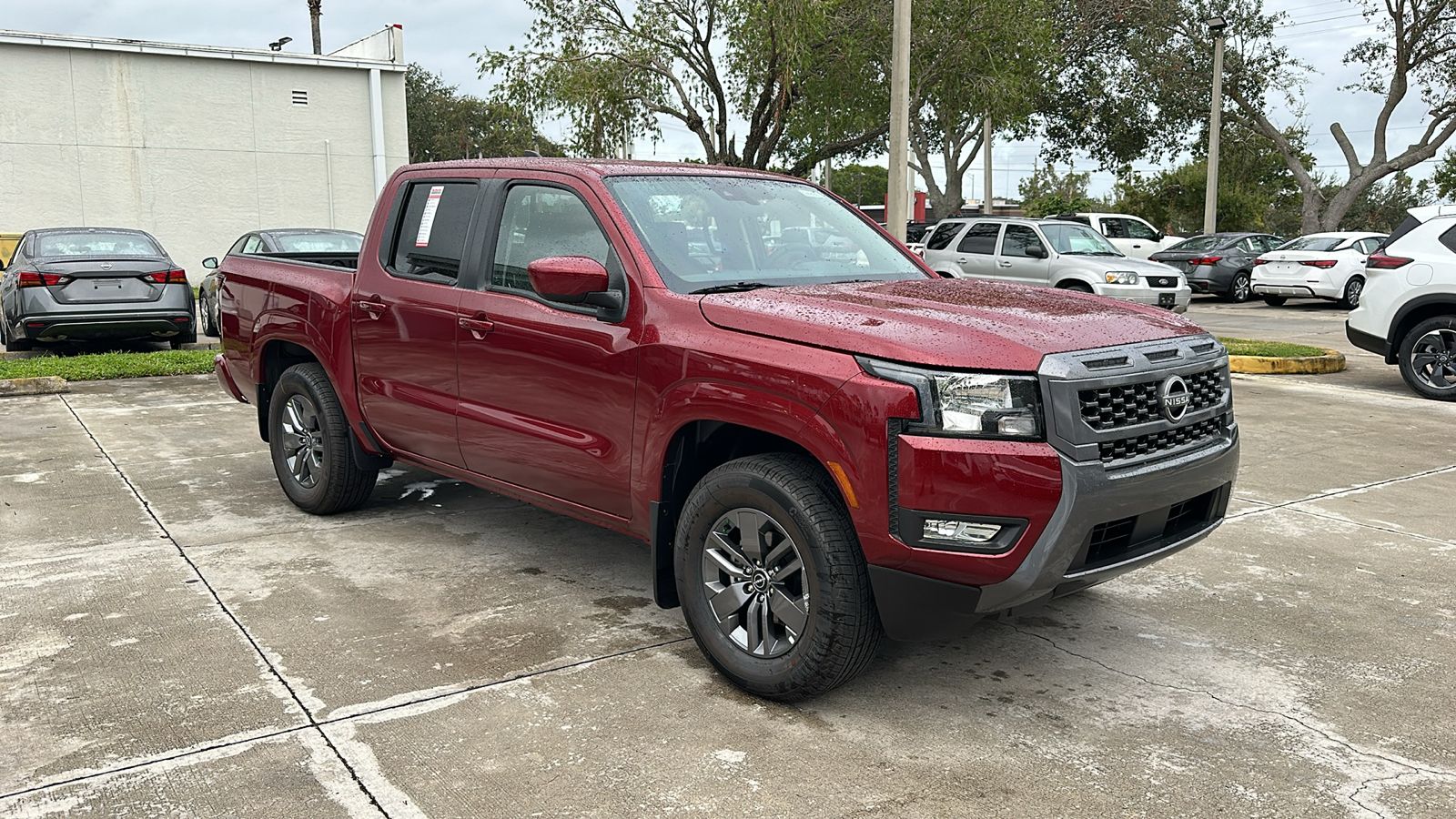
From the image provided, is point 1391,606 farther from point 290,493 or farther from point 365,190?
point 365,190

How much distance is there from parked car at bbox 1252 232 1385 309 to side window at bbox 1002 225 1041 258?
7521 mm

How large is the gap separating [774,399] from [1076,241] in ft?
46.7

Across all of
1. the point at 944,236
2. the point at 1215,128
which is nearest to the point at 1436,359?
the point at 944,236

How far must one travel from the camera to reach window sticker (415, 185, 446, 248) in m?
5.41

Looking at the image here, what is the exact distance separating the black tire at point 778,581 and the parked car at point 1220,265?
71.5 feet

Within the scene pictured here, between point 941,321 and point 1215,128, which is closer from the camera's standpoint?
point 941,321

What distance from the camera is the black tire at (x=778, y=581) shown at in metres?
3.63

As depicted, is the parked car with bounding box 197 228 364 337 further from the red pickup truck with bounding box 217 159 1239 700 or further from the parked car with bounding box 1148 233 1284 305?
the parked car with bounding box 1148 233 1284 305

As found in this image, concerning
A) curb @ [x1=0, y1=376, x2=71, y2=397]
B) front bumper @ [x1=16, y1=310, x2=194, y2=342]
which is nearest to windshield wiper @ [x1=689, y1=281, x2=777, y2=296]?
curb @ [x1=0, y1=376, x2=71, y2=397]

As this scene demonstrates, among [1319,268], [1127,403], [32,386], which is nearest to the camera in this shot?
[1127,403]

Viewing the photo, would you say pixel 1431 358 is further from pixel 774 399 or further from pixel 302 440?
pixel 302 440

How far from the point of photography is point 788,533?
12.2 feet

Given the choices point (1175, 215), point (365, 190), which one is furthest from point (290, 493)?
point (1175, 215)

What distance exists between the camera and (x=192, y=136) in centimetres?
2436
